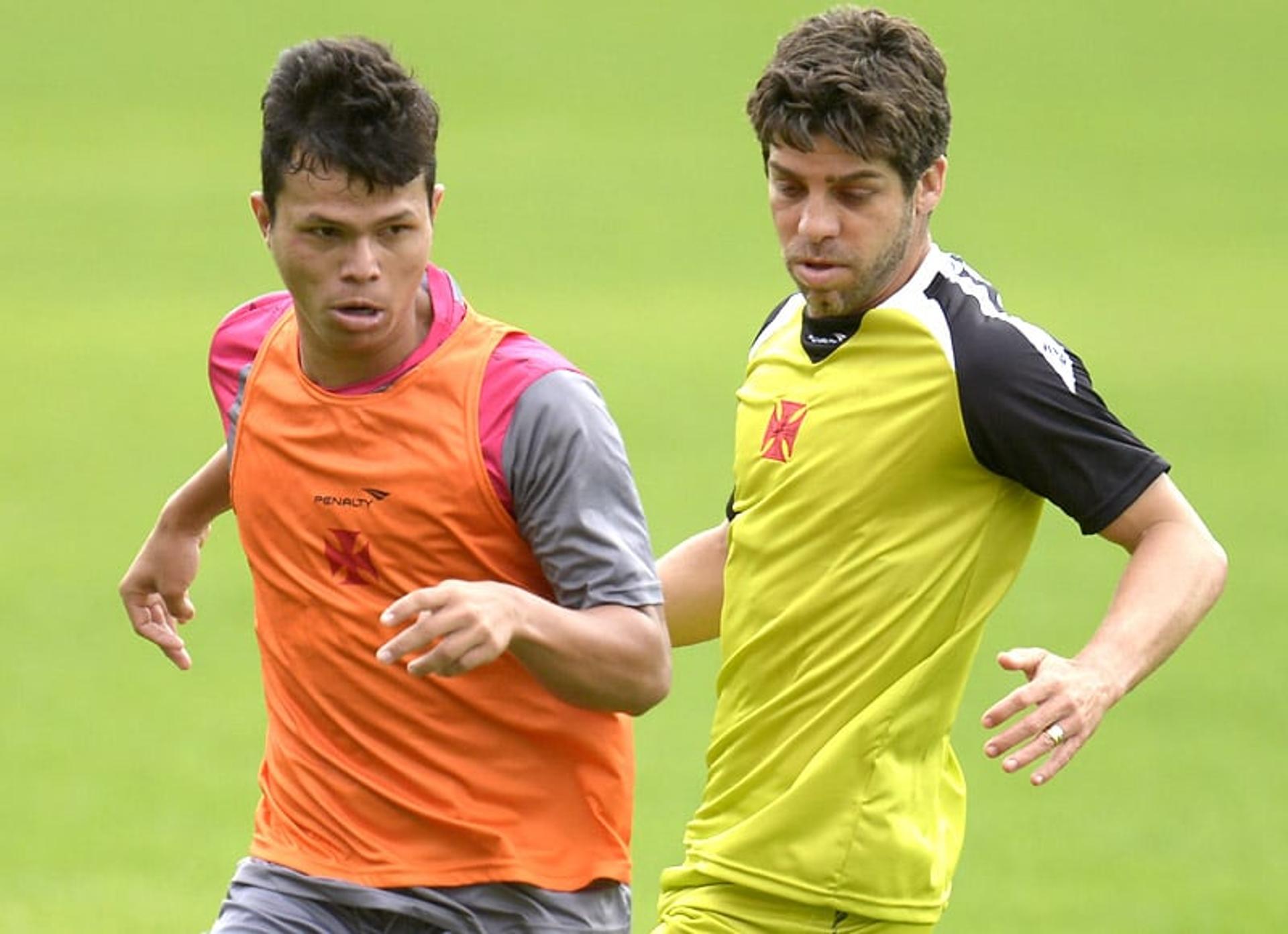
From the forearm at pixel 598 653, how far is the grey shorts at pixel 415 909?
1.32ft

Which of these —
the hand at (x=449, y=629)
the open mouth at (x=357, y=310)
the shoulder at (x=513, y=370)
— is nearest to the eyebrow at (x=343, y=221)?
the open mouth at (x=357, y=310)

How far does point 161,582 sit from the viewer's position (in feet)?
18.1

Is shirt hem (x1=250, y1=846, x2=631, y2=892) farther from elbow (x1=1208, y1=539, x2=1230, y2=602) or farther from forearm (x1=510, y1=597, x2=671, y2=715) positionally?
elbow (x1=1208, y1=539, x2=1230, y2=602)

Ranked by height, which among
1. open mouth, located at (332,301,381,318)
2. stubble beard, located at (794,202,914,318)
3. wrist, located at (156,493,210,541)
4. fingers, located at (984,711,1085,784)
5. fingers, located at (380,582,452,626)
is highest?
stubble beard, located at (794,202,914,318)

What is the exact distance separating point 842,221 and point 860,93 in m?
0.23

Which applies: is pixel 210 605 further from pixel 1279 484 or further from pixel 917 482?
pixel 917 482

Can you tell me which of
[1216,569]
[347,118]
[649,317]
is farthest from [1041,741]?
[649,317]

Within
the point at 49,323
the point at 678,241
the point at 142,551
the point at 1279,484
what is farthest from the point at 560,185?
the point at 142,551

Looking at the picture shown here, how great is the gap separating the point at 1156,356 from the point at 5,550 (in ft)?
28.7

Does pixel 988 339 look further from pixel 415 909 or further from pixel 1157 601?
pixel 415 909

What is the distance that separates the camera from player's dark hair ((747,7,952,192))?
4.91m

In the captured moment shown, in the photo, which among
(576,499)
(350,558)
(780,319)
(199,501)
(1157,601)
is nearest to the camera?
(576,499)

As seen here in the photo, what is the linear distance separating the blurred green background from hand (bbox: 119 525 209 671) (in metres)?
3.66

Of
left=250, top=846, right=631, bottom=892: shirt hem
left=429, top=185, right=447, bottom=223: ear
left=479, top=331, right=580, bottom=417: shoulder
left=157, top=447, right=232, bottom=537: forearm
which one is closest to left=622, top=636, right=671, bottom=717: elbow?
left=250, top=846, right=631, bottom=892: shirt hem
